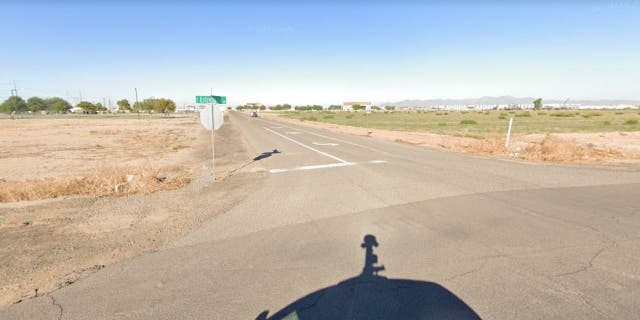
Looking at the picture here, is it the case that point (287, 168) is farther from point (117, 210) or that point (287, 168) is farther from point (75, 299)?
point (75, 299)

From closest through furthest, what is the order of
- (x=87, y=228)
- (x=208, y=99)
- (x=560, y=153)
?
(x=87, y=228)
(x=208, y=99)
(x=560, y=153)

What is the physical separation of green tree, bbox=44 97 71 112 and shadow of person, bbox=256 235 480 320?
536ft

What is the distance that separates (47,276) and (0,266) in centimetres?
80

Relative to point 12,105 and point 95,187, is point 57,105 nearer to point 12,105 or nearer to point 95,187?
point 12,105

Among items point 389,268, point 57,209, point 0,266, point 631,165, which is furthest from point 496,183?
point 57,209

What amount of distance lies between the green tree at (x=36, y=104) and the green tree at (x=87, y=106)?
2055 centimetres

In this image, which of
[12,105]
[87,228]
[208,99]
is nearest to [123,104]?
[12,105]

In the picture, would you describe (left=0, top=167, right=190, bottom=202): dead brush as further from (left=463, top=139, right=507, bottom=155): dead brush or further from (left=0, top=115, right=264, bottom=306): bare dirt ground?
(left=463, top=139, right=507, bottom=155): dead brush

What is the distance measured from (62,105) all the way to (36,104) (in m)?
10.5

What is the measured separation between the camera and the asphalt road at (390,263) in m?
2.71

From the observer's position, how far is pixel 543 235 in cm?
430

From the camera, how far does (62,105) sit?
394ft

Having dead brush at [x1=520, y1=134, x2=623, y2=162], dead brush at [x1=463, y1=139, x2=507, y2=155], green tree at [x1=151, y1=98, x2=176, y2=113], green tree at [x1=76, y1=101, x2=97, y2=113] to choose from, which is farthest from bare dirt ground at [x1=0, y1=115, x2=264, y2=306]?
green tree at [x1=76, y1=101, x2=97, y2=113]

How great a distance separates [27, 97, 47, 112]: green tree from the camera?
117 m
